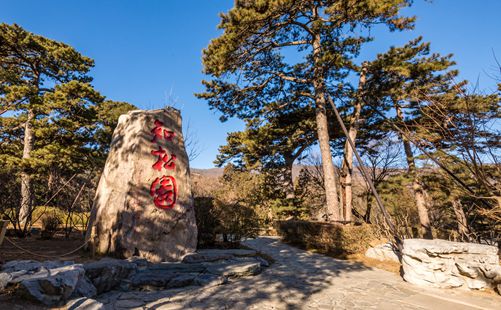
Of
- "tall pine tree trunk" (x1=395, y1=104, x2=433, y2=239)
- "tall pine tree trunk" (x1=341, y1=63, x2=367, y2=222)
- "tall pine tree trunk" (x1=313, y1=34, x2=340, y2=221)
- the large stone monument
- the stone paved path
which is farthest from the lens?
"tall pine tree trunk" (x1=395, y1=104, x2=433, y2=239)

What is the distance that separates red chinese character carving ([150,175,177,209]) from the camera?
5188mm

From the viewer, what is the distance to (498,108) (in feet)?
36.5

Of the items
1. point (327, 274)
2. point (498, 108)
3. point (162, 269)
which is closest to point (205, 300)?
point (162, 269)

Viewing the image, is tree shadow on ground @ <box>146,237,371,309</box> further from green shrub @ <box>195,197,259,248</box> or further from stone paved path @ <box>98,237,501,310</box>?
green shrub @ <box>195,197,259,248</box>

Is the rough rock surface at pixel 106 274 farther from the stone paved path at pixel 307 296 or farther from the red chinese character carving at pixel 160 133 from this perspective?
the red chinese character carving at pixel 160 133

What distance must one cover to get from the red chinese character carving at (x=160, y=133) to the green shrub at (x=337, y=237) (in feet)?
17.5

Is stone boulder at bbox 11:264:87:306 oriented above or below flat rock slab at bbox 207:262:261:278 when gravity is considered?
above

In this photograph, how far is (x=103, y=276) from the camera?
3400 mm

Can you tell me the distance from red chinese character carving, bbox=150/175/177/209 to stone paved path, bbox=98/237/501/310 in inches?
79.4

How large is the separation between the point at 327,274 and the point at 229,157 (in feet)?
36.6

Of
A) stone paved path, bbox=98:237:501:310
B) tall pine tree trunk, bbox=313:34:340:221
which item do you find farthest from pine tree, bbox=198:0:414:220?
stone paved path, bbox=98:237:501:310

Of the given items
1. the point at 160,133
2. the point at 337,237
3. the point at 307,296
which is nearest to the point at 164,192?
the point at 160,133

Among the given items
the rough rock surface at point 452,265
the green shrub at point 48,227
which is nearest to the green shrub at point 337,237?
the rough rock surface at point 452,265

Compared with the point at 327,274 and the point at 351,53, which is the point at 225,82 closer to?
the point at 351,53
